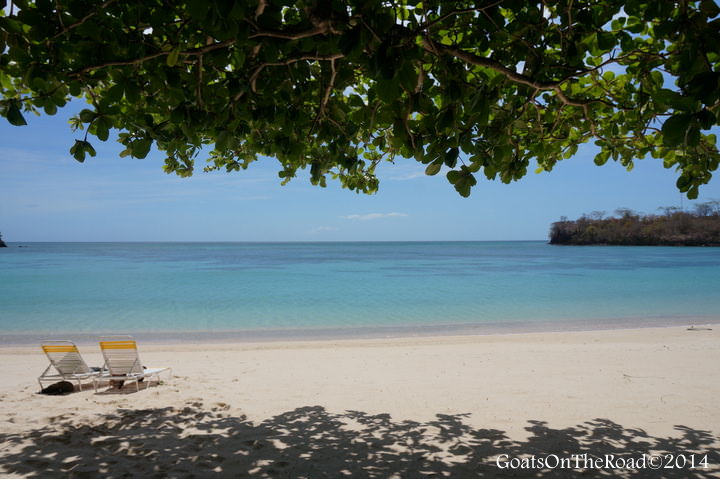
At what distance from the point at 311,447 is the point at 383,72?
314 cm

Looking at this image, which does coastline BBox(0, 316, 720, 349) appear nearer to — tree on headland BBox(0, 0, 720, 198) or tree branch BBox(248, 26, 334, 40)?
tree on headland BBox(0, 0, 720, 198)

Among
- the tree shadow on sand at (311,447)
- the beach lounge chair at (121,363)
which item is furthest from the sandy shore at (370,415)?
the beach lounge chair at (121,363)

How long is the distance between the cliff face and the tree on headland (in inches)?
3781

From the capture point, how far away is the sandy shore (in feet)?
10.9

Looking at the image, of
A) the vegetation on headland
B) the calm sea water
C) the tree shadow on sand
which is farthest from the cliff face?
the tree shadow on sand

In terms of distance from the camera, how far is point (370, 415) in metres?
4.55

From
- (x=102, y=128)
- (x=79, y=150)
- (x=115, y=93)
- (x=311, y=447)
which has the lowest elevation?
(x=311, y=447)

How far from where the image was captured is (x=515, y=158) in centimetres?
307

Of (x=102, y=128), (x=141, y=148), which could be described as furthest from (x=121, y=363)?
(x=102, y=128)

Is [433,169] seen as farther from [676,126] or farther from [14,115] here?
[14,115]

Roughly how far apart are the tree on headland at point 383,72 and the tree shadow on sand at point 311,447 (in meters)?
2.24

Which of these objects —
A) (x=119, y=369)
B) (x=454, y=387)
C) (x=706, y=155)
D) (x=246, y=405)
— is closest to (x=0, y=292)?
(x=119, y=369)

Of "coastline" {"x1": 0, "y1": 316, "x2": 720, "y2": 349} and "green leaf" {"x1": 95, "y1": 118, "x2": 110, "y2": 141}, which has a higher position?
"green leaf" {"x1": 95, "y1": 118, "x2": 110, "y2": 141}

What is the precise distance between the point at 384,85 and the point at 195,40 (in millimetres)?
1673
